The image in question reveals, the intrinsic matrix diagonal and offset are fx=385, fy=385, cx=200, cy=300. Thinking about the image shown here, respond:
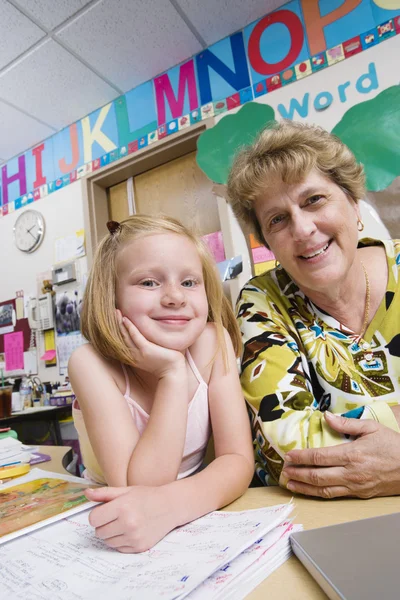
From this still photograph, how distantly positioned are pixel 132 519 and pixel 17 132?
9.90ft

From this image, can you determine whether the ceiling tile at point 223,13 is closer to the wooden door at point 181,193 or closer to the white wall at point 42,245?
the wooden door at point 181,193

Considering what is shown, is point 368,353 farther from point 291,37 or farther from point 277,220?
point 291,37

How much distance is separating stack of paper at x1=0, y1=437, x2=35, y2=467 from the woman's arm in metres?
0.57

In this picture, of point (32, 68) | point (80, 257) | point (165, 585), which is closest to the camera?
point (165, 585)

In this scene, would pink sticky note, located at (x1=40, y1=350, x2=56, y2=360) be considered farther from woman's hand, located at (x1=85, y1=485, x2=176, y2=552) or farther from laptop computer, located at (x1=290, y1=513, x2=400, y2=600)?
laptop computer, located at (x1=290, y1=513, x2=400, y2=600)

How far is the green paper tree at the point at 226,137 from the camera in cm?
200

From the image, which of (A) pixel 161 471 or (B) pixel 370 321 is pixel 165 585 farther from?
(B) pixel 370 321

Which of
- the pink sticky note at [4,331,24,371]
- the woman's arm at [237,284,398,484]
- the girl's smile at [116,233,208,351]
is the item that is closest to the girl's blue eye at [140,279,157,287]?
the girl's smile at [116,233,208,351]

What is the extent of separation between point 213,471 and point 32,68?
8.20 ft

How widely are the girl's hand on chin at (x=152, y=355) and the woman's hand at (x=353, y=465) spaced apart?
0.24 meters

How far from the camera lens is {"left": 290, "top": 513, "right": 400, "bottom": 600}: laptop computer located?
276 millimetres

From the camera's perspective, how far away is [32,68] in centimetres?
223

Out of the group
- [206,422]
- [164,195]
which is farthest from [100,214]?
[206,422]

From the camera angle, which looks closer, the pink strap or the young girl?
the young girl
